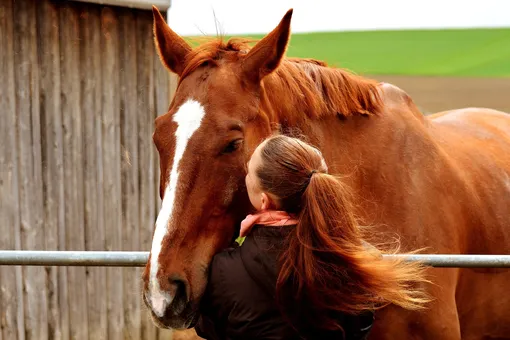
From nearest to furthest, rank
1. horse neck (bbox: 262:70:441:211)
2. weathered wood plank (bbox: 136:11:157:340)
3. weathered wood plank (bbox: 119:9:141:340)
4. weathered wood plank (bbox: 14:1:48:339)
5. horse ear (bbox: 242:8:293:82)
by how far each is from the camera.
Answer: horse ear (bbox: 242:8:293:82) → horse neck (bbox: 262:70:441:211) → weathered wood plank (bbox: 14:1:48:339) → weathered wood plank (bbox: 119:9:141:340) → weathered wood plank (bbox: 136:11:157:340)

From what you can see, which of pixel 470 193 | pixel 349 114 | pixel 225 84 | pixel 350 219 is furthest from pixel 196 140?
pixel 470 193

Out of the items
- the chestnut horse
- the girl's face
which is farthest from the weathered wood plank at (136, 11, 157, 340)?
the girl's face

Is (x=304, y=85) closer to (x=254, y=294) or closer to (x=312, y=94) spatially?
(x=312, y=94)

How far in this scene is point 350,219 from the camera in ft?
7.59

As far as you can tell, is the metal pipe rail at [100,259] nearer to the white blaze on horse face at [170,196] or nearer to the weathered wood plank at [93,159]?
the white blaze on horse face at [170,196]

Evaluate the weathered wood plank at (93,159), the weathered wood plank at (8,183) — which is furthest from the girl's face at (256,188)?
the weathered wood plank at (93,159)

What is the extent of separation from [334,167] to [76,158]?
3.62m

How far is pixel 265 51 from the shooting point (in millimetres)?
3109

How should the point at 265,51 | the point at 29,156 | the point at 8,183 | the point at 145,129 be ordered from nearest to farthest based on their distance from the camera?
the point at 265,51
the point at 8,183
the point at 29,156
the point at 145,129

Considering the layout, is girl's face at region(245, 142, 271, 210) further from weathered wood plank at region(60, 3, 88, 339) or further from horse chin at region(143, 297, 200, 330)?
weathered wood plank at region(60, 3, 88, 339)

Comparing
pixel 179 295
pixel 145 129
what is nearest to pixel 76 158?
pixel 145 129

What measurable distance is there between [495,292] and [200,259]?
7.49 ft

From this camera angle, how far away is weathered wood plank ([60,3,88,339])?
6.45 m

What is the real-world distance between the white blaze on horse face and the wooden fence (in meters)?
3.37
